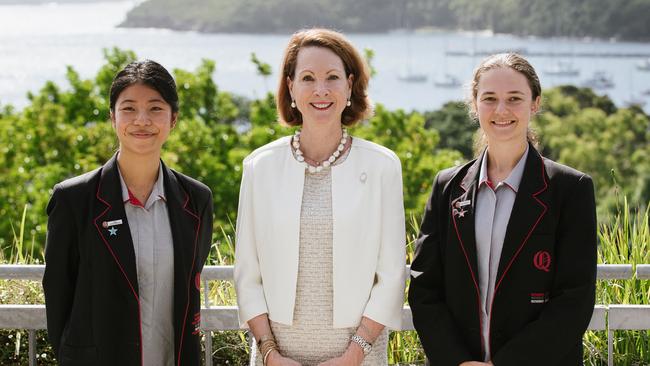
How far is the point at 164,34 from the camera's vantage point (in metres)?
50.8

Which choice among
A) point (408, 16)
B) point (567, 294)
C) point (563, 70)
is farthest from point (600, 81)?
point (567, 294)

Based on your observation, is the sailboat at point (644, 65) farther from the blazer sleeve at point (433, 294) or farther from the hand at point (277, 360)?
the hand at point (277, 360)

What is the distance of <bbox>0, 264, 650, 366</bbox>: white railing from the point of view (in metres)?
3.58

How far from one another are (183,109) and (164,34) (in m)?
38.0

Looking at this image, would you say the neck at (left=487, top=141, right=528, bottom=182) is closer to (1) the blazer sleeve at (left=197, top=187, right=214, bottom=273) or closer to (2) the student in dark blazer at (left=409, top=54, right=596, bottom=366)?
(2) the student in dark blazer at (left=409, top=54, right=596, bottom=366)

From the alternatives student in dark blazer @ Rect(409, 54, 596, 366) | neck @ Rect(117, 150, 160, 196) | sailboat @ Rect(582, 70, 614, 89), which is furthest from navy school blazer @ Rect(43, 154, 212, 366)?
sailboat @ Rect(582, 70, 614, 89)

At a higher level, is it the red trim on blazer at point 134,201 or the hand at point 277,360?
the red trim on blazer at point 134,201

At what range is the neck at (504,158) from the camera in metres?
2.96

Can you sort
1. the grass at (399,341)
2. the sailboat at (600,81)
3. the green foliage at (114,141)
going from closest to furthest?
the grass at (399,341) → the green foliage at (114,141) → the sailboat at (600,81)

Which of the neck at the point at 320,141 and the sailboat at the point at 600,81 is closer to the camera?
the neck at the point at 320,141

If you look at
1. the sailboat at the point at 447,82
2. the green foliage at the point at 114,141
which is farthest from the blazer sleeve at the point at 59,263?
the sailboat at the point at 447,82

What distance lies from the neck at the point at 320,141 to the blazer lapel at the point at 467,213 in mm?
440

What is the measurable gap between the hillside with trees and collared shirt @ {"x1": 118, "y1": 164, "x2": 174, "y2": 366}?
3896cm

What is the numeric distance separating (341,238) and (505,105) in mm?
690
